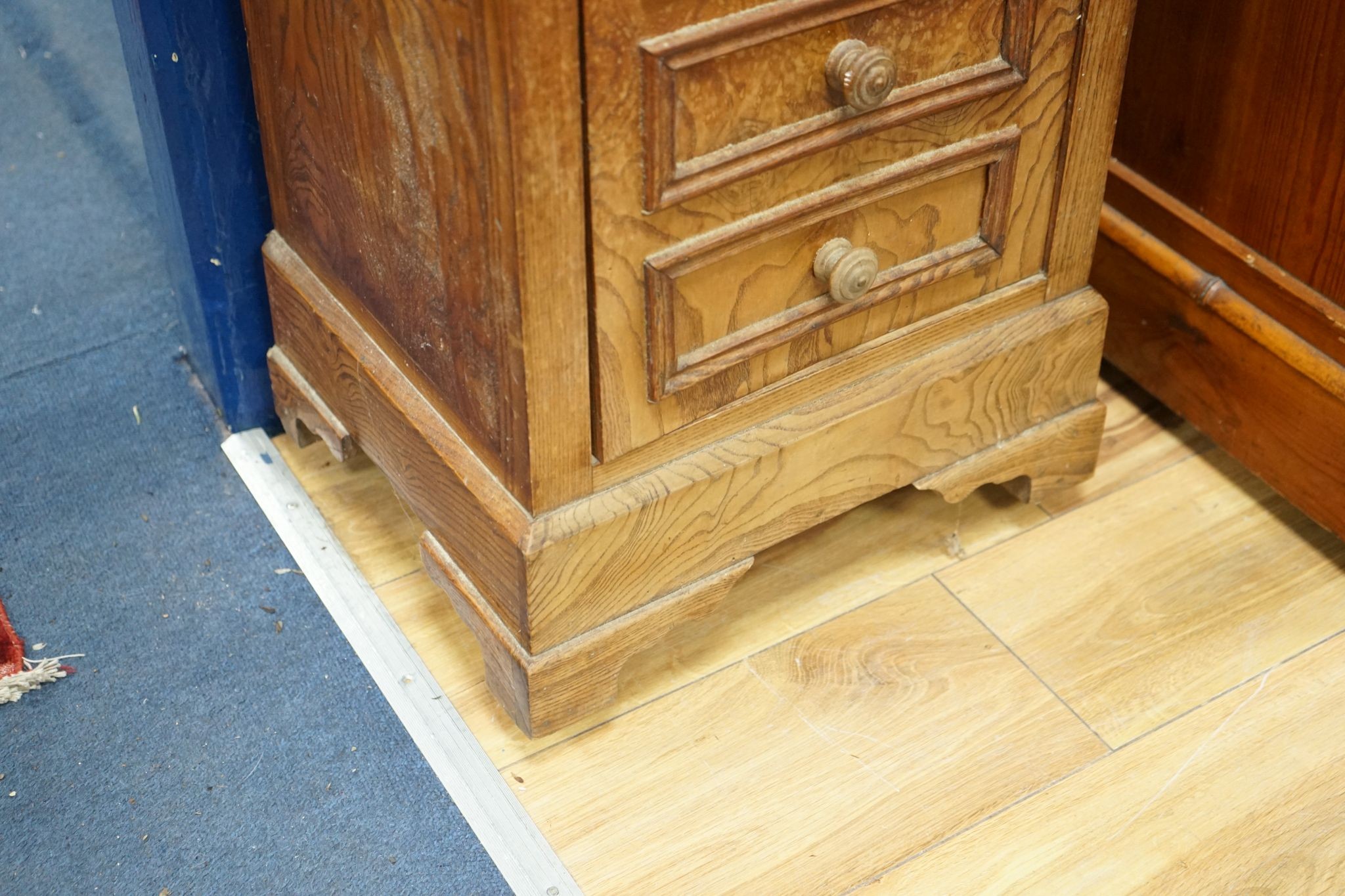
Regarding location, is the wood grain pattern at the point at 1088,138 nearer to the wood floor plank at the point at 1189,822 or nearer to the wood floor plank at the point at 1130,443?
the wood floor plank at the point at 1130,443

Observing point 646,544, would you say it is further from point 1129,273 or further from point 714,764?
point 1129,273

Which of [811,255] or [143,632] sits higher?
[811,255]

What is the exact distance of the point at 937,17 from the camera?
0.96m

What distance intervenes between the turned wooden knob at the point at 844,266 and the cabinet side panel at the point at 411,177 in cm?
23

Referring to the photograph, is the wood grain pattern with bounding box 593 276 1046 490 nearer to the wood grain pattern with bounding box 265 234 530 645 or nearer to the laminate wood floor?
the wood grain pattern with bounding box 265 234 530 645

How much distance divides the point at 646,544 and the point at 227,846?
37 centimetres

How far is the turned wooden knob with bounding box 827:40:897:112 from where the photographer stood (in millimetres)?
922

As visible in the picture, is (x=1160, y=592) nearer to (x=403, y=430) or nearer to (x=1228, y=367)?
(x=1228, y=367)

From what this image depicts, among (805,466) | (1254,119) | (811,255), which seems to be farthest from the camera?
(1254,119)

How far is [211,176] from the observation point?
1230mm

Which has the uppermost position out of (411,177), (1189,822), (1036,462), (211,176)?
(411,177)

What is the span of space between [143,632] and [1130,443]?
926 mm

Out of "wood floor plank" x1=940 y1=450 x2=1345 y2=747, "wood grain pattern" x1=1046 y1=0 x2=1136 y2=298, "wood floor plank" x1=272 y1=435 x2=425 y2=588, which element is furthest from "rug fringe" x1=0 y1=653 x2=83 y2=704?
"wood grain pattern" x1=1046 y1=0 x2=1136 y2=298

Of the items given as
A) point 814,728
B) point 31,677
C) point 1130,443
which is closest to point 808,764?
point 814,728
